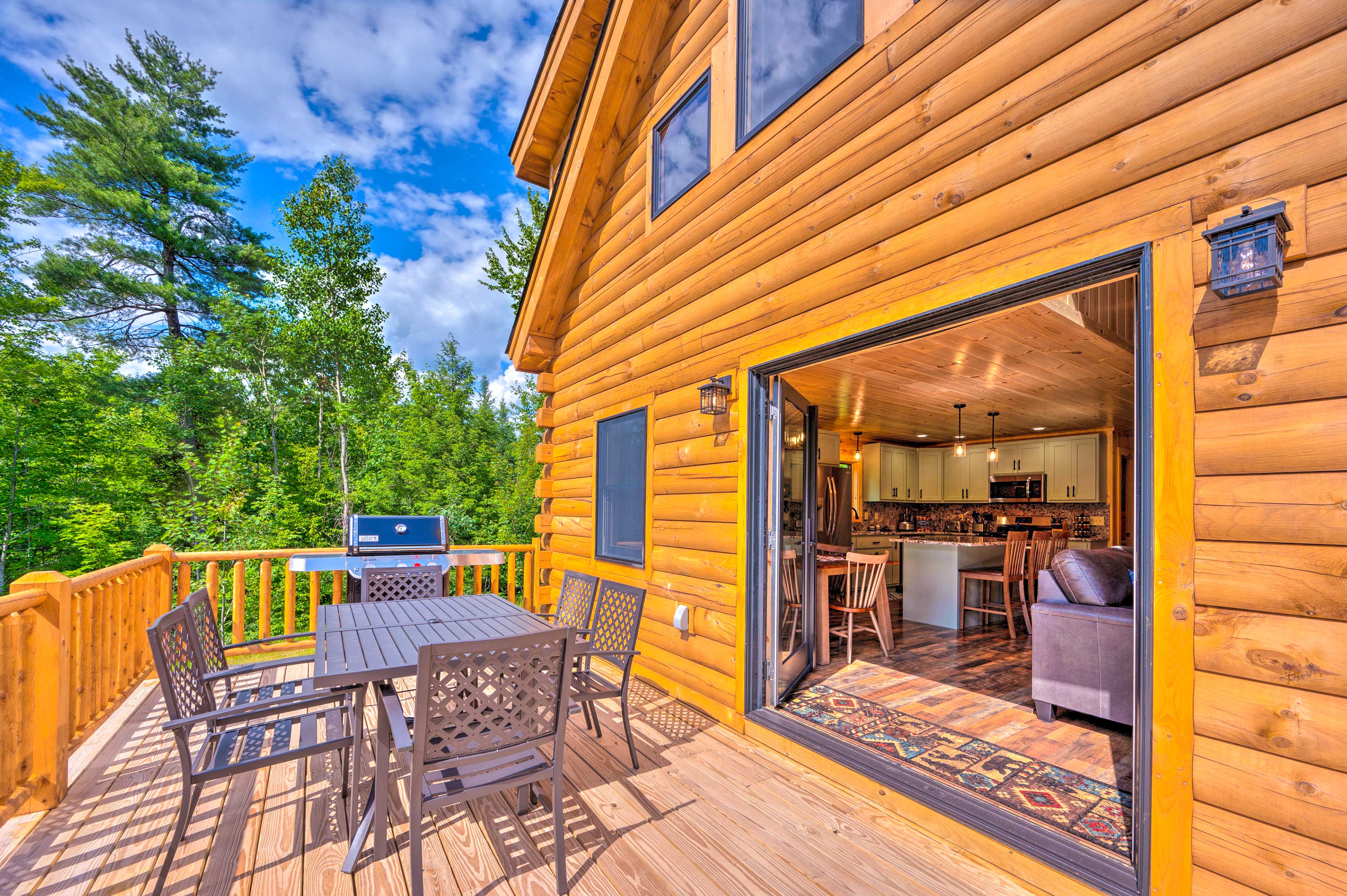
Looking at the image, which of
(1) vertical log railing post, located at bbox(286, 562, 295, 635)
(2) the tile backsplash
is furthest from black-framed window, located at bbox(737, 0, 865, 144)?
(2) the tile backsplash

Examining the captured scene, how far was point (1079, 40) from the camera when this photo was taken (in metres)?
1.80

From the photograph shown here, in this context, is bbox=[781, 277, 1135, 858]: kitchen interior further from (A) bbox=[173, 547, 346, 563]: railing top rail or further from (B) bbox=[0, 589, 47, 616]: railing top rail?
(A) bbox=[173, 547, 346, 563]: railing top rail

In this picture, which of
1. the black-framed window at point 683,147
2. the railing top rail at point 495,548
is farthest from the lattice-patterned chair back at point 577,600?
the black-framed window at point 683,147

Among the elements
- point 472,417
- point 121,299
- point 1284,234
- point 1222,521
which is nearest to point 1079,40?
point 1284,234

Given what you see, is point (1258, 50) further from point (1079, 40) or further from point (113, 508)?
point (113, 508)

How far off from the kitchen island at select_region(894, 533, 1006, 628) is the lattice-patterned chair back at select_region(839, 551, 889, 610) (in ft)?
5.67

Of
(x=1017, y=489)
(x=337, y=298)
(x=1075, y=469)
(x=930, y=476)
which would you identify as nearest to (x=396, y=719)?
(x=1075, y=469)

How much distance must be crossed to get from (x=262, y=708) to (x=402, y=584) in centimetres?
199

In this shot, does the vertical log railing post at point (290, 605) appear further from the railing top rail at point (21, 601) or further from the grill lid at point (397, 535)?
the railing top rail at point (21, 601)

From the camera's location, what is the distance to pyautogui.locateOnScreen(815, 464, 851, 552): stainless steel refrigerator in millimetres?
6680

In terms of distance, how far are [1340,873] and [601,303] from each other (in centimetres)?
475

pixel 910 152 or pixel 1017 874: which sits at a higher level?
pixel 910 152

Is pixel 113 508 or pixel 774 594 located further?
pixel 113 508

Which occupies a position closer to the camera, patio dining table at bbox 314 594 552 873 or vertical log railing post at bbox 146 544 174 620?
patio dining table at bbox 314 594 552 873
